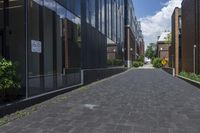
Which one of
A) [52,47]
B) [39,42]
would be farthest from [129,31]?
[39,42]

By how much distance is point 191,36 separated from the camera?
32625mm

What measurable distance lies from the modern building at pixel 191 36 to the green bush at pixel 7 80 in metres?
20.3

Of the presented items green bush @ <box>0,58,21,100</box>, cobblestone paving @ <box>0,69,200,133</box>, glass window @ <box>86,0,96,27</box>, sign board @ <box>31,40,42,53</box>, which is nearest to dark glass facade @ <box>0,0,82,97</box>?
sign board @ <box>31,40,42,53</box>

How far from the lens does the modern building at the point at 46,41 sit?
12.9m

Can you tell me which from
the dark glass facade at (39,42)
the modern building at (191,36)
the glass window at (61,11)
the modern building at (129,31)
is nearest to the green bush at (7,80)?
the dark glass facade at (39,42)

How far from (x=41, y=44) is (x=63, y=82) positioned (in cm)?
335

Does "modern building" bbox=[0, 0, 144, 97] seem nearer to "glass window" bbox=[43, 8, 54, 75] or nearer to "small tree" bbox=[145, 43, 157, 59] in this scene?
"glass window" bbox=[43, 8, 54, 75]

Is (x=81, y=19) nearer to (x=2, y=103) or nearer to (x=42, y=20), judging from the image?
(x=42, y=20)

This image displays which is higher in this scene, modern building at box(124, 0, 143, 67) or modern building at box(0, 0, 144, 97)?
modern building at box(124, 0, 143, 67)

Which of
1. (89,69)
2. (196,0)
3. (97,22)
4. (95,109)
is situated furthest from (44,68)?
(196,0)

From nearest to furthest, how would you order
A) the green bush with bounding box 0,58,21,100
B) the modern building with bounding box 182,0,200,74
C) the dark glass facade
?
the green bush with bounding box 0,58,21,100, the dark glass facade, the modern building with bounding box 182,0,200,74

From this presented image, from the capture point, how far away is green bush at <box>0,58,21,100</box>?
10414 mm

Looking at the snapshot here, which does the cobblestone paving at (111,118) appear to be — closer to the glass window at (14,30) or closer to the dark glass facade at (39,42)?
the dark glass facade at (39,42)

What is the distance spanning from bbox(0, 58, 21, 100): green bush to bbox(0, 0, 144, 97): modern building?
917 mm
